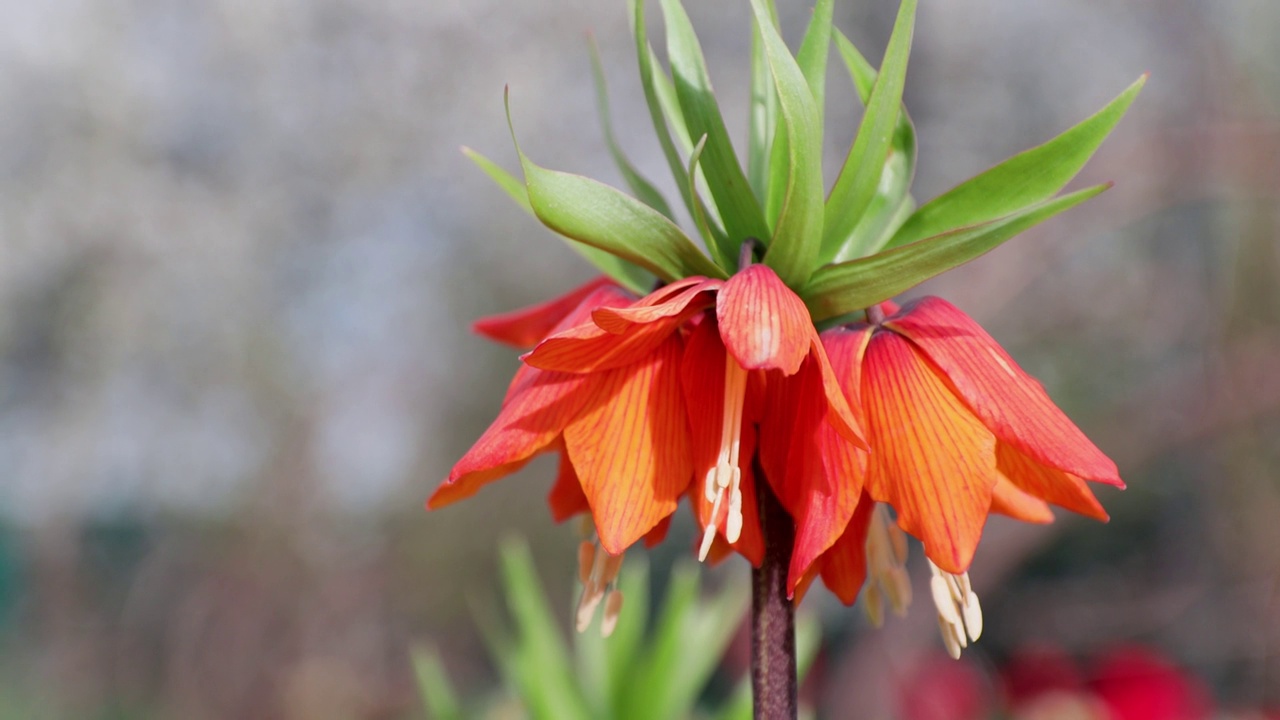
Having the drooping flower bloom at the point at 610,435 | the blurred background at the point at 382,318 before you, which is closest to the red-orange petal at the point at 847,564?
the drooping flower bloom at the point at 610,435

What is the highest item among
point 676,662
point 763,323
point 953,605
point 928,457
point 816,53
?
point 816,53

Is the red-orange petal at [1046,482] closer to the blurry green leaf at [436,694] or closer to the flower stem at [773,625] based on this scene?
the flower stem at [773,625]

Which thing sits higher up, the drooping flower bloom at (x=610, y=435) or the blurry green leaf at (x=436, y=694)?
the drooping flower bloom at (x=610, y=435)

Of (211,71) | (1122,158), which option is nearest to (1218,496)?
(1122,158)

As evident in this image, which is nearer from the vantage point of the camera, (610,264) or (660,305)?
(660,305)

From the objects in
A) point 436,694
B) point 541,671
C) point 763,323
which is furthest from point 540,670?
point 763,323

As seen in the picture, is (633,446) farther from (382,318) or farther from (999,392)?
(382,318)

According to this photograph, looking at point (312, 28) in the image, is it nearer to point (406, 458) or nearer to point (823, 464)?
point (406, 458)

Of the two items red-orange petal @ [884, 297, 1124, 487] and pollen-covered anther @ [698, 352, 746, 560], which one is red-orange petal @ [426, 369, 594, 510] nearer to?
pollen-covered anther @ [698, 352, 746, 560]
